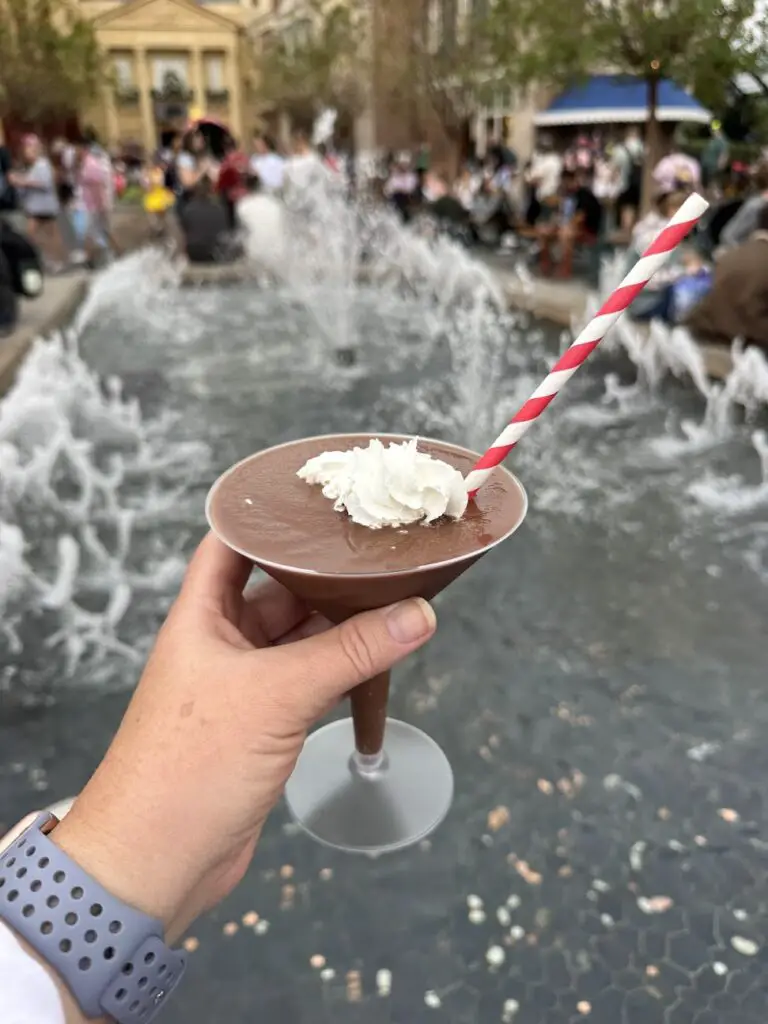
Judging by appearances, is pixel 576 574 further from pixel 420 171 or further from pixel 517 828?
pixel 420 171

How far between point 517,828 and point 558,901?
214 millimetres

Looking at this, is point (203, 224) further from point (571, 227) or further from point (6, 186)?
point (571, 227)

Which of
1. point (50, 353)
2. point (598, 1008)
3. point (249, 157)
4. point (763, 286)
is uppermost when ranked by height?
point (249, 157)

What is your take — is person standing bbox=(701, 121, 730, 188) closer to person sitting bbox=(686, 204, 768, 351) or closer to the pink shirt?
person sitting bbox=(686, 204, 768, 351)

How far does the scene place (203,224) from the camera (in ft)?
32.7

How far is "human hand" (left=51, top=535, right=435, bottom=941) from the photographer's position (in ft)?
3.54

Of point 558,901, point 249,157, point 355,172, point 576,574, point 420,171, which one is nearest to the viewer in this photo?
point 558,901

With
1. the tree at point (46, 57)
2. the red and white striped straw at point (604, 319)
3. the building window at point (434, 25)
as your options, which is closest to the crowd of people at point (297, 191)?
the tree at point (46, 57)

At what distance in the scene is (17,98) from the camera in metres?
5.90

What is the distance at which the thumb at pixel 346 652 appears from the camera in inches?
45.8

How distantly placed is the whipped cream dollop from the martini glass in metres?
0.02

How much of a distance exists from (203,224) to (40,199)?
6.25 ft

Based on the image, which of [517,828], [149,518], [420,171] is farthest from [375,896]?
[420,171]

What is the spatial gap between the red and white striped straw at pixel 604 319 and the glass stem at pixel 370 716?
0.59 metres
